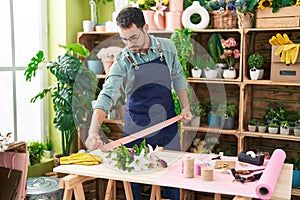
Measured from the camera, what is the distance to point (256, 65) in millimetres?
3588

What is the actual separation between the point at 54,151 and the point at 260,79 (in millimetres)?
2039

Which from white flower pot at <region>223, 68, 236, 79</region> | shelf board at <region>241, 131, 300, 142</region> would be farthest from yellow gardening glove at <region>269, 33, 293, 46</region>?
shelf board at <region>241, 131, 300, 142</region>

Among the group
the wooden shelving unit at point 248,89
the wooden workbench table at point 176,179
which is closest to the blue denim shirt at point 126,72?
the wooden workbench table at point 176,179

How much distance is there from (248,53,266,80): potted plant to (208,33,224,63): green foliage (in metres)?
0.34

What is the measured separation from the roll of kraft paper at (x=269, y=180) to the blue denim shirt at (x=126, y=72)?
995 mm

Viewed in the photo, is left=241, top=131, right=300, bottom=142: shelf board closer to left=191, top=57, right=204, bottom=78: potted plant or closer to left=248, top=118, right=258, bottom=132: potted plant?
left=248, top=118, right=258, bottom=132: potted plant

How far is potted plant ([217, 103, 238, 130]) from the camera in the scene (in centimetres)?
379

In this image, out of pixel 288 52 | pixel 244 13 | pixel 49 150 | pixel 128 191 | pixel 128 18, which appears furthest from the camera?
pixel 49 150

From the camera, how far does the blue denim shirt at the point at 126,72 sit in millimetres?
2658

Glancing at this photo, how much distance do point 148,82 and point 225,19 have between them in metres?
1.06

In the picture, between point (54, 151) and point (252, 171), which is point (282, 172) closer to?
point (252, 171)

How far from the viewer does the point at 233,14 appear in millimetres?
3596

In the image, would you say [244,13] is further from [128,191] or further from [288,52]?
[128,191]

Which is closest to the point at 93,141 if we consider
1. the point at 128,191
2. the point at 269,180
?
the point at 128,191
